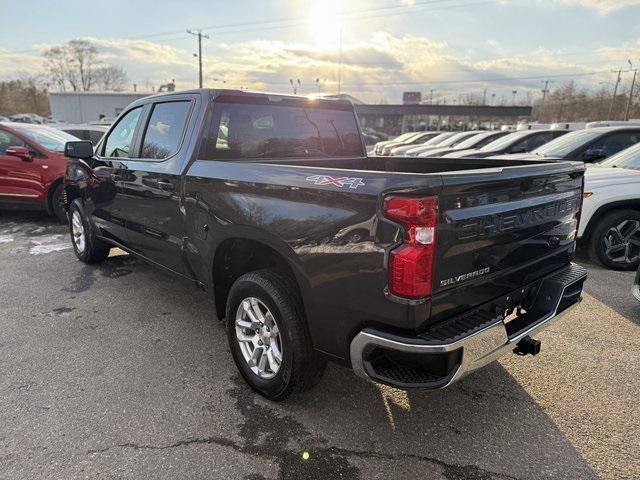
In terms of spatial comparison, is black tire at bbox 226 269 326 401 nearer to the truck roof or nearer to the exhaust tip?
the exhaust tip

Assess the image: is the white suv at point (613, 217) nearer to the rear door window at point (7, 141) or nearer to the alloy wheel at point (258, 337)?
the alloy wheel at point (258, 337)

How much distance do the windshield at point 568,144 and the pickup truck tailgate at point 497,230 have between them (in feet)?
16.9

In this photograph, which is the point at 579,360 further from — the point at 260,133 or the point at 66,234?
the point at 66,234

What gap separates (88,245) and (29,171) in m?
3.20

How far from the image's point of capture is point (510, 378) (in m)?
3.28

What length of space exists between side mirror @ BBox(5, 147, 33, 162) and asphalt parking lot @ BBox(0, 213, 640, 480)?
4553 mm

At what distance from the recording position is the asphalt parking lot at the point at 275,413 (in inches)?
95.0

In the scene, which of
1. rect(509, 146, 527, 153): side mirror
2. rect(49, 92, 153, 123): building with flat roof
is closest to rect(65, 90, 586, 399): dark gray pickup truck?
rect(509, 146, 527, 153): side mirror

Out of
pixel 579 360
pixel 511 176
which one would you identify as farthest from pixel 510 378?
pixel 511 176

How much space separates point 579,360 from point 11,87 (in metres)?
102

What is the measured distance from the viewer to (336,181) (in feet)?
7.63

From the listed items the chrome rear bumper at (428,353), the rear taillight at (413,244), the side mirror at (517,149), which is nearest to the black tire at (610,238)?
the chrome rear bumper at (428,353)

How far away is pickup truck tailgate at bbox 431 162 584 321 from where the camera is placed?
7.10 ft

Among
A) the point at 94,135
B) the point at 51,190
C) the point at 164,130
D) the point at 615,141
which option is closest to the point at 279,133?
the point at 164,130
